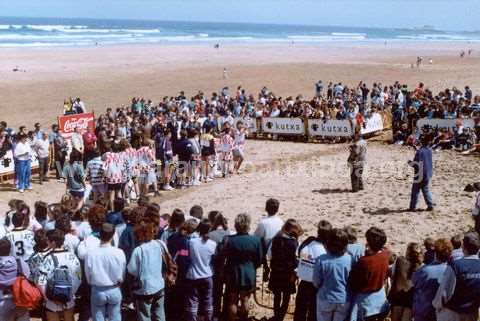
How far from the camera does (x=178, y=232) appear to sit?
308 inches

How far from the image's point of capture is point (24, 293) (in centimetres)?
704

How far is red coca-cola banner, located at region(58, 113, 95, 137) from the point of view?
19078mm

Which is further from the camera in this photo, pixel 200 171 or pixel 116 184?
pixel 200 171

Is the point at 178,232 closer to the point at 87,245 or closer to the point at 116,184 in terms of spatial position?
the point at 87,245

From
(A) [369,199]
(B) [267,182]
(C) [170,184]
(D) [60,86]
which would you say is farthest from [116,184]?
(D) [60,86]

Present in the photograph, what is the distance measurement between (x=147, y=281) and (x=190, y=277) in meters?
0.62

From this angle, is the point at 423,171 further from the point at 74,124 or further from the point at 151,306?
the point at 74,124

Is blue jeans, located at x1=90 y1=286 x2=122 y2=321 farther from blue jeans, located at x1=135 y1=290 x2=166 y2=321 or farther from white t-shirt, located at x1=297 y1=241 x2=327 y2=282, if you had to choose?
white t-shirt, located at x1=297 y1=241 x2=327 y2=282

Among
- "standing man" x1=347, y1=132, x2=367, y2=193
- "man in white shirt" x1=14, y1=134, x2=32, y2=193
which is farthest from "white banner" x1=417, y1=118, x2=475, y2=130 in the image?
"man in white shirt" x1=14, y1=134, x2=32, y2=193

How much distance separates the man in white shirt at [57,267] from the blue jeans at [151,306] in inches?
30.3

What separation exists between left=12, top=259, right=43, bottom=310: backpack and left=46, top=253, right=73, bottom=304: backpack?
0.50ft

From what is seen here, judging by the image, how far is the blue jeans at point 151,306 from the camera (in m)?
7.46

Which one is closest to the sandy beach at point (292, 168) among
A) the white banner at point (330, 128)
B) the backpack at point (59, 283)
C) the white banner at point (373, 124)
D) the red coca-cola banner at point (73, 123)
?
the white banner at point (373, 124)

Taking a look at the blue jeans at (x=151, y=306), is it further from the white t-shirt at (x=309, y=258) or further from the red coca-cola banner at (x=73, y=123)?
the red coca-cola banner at (x=73, y=123)
